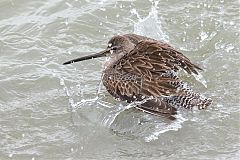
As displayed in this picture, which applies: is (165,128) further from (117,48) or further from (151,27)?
(151,27)

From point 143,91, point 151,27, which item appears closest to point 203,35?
point 151,27

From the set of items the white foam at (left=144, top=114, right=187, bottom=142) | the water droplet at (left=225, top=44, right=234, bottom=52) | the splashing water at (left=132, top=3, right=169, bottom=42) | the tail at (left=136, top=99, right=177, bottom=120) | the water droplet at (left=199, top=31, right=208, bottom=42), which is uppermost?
the splashing water at (left=132, top=3, right=169, bottom=42)

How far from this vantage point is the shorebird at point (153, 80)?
6473 millimetres

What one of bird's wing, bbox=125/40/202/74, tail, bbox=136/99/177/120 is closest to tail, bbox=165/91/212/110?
tail, bbox=136/99/177/120

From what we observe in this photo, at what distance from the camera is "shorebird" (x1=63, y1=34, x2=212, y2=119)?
A: 6.47m

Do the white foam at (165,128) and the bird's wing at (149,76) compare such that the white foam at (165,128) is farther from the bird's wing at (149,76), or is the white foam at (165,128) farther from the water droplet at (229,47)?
the water droplet at (229,47)

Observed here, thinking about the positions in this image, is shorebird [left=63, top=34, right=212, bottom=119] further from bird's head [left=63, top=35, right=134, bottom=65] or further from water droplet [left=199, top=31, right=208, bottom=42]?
water droplet [left=199, top=31, right=208, bottom=42]

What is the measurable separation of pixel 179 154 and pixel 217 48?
2.25 metres

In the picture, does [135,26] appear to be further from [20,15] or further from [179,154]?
[179,154]

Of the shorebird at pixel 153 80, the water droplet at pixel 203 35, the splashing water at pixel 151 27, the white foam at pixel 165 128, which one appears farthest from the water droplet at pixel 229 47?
the white foam at pixel 165 128

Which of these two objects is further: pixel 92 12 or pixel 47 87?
pixel 92 12

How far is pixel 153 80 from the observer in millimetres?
6551

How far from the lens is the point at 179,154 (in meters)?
5.96

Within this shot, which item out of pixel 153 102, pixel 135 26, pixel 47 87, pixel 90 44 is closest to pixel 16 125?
pixel 47 87
